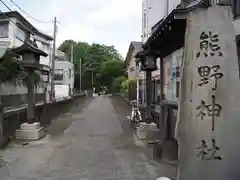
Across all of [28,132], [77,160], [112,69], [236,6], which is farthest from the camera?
[112,69]

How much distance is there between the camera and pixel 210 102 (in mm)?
5879

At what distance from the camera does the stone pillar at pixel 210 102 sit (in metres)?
5.84

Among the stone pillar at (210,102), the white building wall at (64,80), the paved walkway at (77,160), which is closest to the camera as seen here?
the stone pillar at (210,102)

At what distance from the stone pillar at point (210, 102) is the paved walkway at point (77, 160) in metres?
3.20

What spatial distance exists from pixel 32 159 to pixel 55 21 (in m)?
30.5

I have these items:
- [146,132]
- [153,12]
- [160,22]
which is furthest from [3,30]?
[146,132]

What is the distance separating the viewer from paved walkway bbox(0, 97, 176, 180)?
30.6 ft

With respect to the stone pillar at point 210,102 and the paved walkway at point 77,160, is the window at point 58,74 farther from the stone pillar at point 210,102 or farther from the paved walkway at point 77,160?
the stone pillar at point 210,102

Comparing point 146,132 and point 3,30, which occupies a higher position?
point 3,30

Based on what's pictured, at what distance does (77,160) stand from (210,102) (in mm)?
6004

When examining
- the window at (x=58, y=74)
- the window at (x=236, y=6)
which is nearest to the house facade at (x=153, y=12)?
the window at (x=236, y=6)

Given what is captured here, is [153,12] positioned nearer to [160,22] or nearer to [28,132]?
[160,22]

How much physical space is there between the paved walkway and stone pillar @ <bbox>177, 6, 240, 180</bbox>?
10.5 ft

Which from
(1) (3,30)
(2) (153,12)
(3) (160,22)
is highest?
(2) (153,12)
